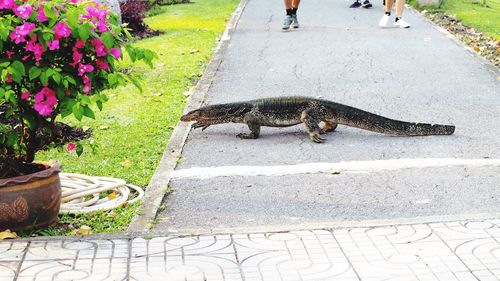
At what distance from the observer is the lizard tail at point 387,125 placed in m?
8.23

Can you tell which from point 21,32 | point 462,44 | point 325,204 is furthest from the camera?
point 462,44

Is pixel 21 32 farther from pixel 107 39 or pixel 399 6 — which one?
pixel 399 6

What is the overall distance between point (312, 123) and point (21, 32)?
3634 millimetres

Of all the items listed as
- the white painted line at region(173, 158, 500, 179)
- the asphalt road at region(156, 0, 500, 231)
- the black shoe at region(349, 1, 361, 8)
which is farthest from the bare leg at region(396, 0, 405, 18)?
the white painted line at region(173, 158, 500, 179)

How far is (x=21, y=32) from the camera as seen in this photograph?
204 inches

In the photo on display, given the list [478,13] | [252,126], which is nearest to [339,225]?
[252,126]

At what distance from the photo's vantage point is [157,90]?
10.8m

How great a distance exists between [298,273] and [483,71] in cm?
785

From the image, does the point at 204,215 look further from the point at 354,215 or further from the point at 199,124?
the point at 199,124

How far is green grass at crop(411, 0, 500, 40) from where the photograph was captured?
16344mm

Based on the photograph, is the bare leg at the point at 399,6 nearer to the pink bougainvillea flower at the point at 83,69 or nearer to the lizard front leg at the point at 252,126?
the lizard front leg at the point at 252,126

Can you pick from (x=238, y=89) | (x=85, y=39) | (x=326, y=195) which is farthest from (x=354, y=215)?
(x=238, y=89)

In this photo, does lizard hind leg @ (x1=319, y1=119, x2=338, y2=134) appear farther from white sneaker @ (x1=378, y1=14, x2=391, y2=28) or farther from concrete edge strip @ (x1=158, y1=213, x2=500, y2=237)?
white sneaker @ (x1=378, y1=14, x2=391, y2=28)

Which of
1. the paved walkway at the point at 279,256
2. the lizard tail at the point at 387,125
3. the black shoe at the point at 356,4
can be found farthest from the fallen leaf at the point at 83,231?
the black shoe at the point at 356,4
